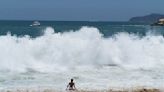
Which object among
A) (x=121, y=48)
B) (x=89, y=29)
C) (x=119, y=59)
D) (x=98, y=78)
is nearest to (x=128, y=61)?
(x=119, y=59)

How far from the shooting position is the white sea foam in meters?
30.8

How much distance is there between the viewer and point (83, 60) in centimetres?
3891

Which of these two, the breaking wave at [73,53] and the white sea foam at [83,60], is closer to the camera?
the white sea foam at [83,60]

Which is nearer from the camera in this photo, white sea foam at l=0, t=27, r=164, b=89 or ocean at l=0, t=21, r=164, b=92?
ocean at l=0, t=21, r=164, b=92

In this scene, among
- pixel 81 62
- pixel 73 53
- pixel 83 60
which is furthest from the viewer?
pixel 73 53

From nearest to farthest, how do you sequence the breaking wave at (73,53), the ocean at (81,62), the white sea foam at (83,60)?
the ocean at (81,62) → the white sea foam at (83,60) → the breaking wave at (73,53)

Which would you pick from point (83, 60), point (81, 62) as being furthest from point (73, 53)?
point (81, 62)

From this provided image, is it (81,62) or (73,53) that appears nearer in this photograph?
(81,62)

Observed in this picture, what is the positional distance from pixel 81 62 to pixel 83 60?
479mm

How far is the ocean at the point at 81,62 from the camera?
97.9 ft

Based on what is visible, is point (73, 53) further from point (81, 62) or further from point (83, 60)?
point (81, 62)

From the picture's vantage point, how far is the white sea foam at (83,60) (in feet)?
101

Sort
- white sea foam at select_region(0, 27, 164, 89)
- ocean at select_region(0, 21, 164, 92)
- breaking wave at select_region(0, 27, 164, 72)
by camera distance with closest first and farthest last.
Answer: ocean at select_region(0, 21, 164, 92) < white sea foam at select_region(0, 27, 164, 89) < breaking wave at select_region(0, 27, 164, 72)

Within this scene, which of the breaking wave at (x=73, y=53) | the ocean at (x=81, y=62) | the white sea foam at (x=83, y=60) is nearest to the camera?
the ocean at (x=81, y=62)
